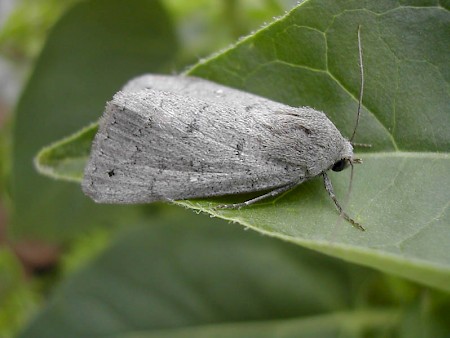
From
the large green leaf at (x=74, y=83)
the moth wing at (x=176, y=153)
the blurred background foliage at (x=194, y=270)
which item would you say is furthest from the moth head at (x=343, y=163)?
the large green leaf at (x=74, y=83)

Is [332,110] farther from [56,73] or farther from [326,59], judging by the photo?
[56,73]

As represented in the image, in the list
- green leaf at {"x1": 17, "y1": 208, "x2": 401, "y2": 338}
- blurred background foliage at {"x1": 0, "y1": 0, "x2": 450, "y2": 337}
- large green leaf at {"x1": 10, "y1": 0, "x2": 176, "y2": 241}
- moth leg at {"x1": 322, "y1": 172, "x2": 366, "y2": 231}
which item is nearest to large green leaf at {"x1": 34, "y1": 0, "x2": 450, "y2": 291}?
moth leg at {"x1": 322, "y1": 172, "x2": 366, "y2": 231}

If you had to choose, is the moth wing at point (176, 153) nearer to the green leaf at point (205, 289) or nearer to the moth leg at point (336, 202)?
the moth leg at point (336, 202)

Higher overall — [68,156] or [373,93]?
[373,93]

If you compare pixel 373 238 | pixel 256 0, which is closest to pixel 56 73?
pixel 256 0

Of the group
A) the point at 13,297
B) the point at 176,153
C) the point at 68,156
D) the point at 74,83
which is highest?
the point at 68,156

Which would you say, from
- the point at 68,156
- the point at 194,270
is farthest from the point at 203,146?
the point at 194,270

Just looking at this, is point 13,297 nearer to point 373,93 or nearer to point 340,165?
point 340,165
